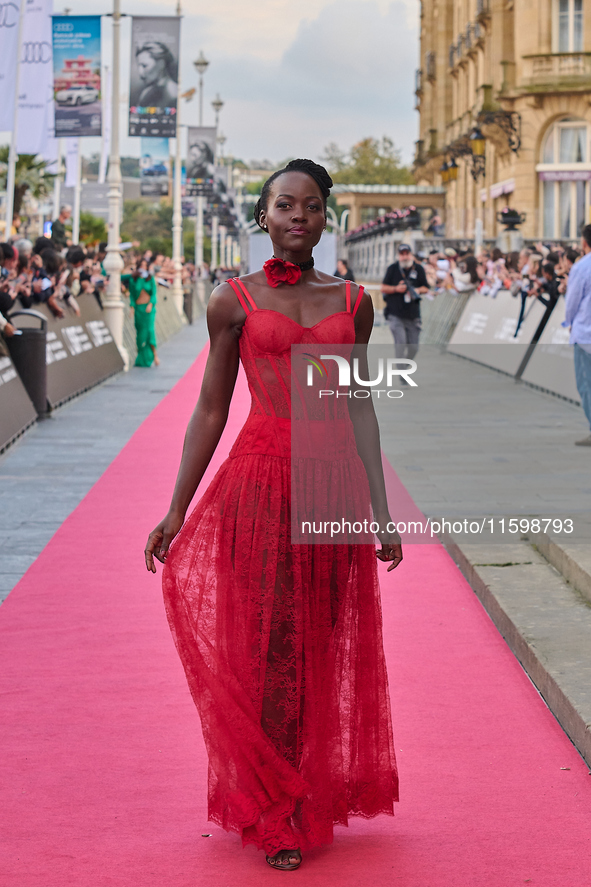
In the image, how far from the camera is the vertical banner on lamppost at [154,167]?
34000mm

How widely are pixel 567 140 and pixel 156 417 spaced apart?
122 ft

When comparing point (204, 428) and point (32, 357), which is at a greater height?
point (32, 357)

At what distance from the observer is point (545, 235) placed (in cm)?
4872

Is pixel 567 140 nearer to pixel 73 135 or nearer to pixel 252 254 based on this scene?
pixel 252 254

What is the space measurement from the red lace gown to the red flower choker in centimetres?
8

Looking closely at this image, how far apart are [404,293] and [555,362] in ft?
9.20

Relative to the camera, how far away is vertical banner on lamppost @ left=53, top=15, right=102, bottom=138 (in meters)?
21.9

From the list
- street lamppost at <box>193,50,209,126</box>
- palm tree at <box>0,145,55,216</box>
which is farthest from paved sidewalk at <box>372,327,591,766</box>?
street lamppost at <box>193,50,209,126</box>

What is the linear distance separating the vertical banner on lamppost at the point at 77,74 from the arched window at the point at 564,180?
27.7 meters

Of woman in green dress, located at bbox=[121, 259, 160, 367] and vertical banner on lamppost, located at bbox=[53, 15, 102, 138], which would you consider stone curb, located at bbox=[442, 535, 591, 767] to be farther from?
vertical banner on lamppost, located at bbox=[53, 15, 102, 138]

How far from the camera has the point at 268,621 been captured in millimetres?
3383

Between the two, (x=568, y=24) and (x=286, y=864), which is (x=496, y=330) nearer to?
(x=286, y=864)

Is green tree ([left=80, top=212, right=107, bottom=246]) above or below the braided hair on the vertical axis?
above

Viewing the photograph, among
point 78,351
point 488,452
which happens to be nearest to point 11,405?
point 488,452
